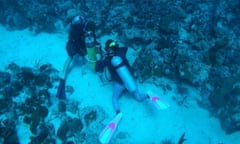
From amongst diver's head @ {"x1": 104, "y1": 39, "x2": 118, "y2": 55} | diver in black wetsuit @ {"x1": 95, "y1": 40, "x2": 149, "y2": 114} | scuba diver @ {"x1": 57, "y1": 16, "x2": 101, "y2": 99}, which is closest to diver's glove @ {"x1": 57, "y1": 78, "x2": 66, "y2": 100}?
scuba diver @ {"x1": 57, "y1": 16, "x2": 101, "y2": 99}

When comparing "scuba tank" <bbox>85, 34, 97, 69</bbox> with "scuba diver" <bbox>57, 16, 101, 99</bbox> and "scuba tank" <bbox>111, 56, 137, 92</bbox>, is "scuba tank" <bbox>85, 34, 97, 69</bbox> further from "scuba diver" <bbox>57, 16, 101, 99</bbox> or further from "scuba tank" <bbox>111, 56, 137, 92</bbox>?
"scuba tank" <bbox>111, 56, 137, 92</bbox>

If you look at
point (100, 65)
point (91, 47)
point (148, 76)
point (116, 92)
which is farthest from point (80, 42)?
point (148, 76)

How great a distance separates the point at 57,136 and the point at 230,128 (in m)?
4.81

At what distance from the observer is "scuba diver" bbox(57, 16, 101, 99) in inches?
272

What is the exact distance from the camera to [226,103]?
6.90m

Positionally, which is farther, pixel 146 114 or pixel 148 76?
pixel 148 76

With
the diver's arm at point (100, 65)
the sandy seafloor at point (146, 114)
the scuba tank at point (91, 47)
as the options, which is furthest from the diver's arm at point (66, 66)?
the diver's arm at point (100, 65)

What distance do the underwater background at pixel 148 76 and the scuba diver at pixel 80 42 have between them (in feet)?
1.23

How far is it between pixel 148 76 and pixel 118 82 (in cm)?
114

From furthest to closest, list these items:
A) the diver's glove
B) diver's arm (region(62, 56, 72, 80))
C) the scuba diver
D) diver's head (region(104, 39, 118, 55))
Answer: diver's arm (region(62, 56, 72, 80))
the diver's glove
the scuba diver
diver's head (region(104, 39, 118, 55))

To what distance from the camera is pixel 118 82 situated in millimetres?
6918

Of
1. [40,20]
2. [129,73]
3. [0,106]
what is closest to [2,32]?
[40,20]

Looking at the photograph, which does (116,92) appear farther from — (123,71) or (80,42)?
(80,42)

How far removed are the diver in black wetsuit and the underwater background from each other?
39 centimetres
